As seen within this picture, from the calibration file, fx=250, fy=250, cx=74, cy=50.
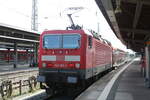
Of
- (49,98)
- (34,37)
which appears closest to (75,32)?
(49,98)

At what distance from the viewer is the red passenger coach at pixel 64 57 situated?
Answer: 1038cm

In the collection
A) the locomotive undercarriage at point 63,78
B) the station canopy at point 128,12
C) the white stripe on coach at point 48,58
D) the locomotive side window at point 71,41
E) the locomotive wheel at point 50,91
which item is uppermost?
the station canopy at point 128,12

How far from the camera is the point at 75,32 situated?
35.2ft

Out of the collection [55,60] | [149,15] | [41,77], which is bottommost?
[41,77]

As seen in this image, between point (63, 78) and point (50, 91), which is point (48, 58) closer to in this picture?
point (63, 78)

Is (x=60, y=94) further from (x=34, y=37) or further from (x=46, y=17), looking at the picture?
(x=34, y=37)

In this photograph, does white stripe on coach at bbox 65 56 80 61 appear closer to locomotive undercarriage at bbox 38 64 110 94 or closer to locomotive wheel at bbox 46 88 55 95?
locomotive undercarriage at bbox 38 64 110 94

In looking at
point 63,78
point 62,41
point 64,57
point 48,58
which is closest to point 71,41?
point 62,41

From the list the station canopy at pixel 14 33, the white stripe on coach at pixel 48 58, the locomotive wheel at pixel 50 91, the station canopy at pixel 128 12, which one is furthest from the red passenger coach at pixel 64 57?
the station canopy at pixel 14 33

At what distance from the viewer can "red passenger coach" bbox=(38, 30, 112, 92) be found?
34.0ft

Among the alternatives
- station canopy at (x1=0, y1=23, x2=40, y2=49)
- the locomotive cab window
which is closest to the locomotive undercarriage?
the locomotive cab window

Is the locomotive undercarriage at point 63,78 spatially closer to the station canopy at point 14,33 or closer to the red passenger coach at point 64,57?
the red passenger coach at point 64,57

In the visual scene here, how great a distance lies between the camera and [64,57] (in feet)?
35.1

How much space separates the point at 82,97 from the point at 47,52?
2.82m
